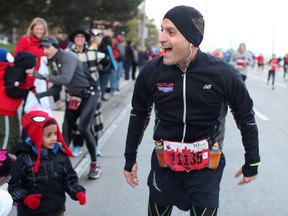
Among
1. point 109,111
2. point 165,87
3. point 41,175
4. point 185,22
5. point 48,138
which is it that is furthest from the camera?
point 109,111

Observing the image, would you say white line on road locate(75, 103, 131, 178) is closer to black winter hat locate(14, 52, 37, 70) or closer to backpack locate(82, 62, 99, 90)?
backpack locate(82, 62, 99, 90)

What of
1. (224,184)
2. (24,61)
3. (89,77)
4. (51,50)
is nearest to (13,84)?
(24,61)

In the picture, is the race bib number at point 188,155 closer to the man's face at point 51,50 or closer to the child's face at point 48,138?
the child's face at point 48,138

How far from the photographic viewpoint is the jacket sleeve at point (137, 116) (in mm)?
2967

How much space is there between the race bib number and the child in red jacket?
2.87 ft

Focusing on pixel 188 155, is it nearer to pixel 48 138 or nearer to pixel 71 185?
pixel 71 185

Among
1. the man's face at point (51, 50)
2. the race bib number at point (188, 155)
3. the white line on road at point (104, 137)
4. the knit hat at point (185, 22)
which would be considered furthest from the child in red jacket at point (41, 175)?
the white line on road at point (104, 137)

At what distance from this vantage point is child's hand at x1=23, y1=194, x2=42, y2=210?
321 centimetres

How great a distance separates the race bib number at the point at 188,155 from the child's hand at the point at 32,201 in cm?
105

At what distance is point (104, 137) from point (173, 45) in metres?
5.85

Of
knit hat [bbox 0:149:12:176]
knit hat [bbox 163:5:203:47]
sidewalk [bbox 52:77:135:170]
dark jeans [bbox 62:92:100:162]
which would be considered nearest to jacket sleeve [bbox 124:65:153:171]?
knit hat [bbox 163:5:203:47]

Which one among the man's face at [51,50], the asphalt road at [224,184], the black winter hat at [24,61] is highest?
the man's face at [51,50]

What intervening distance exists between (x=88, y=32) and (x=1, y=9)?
62.7ft

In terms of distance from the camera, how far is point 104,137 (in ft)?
27.5
